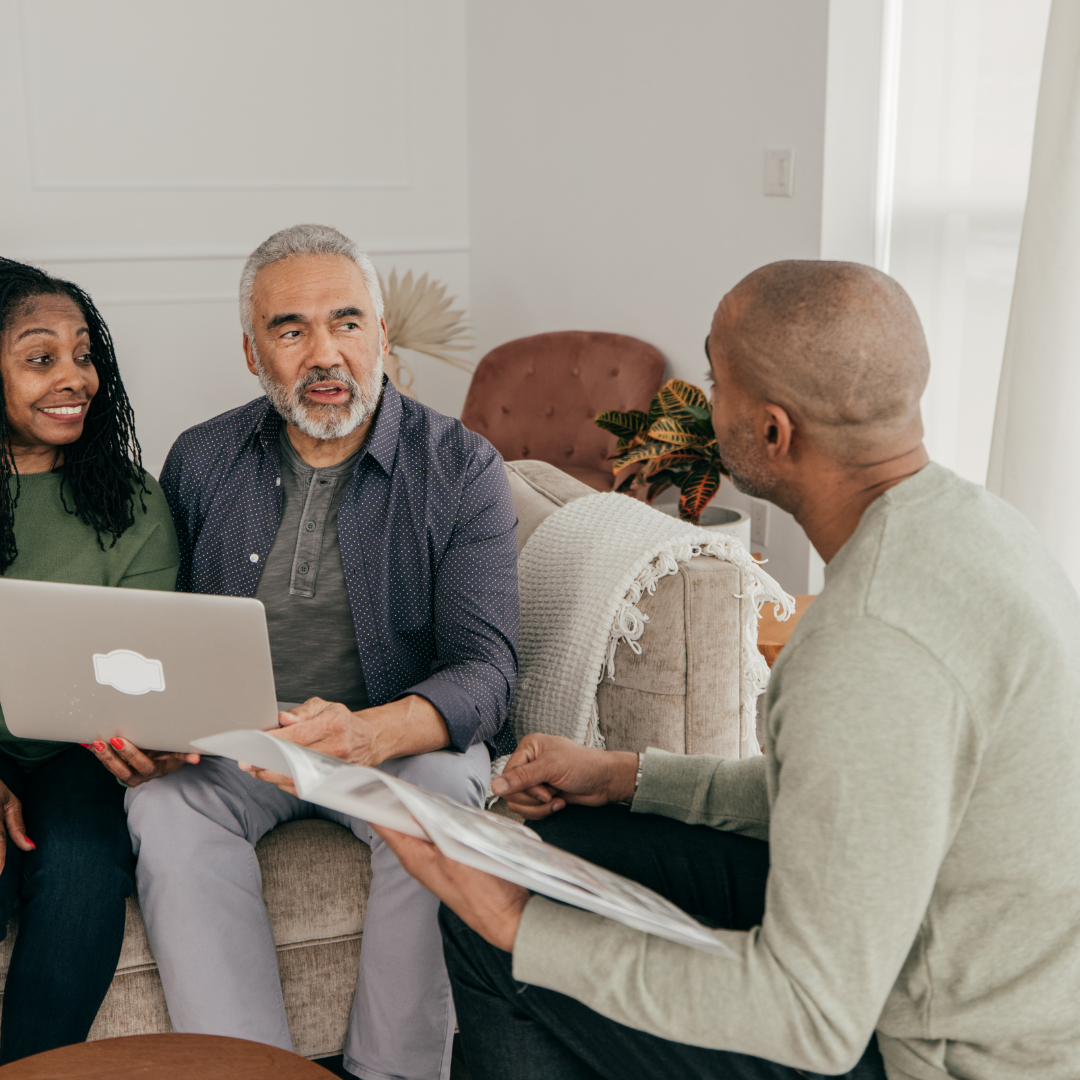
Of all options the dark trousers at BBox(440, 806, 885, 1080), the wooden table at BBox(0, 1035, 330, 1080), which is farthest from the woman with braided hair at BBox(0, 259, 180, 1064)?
the dark trousers at BBox(440, 806, 885, 1080)

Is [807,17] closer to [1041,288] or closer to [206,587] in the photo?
[1041,288]

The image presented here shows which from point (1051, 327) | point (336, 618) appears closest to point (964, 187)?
point (1051, 327)

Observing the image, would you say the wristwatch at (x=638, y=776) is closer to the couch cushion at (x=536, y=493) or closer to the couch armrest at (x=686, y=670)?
the couch armrest at (x=686, y=670)

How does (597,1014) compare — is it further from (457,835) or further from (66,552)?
(66,552)

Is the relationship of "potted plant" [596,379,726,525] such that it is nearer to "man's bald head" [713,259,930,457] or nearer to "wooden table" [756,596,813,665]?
"wooden table" [756,596,813,665]

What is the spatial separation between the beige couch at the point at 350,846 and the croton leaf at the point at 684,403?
924 millimetres

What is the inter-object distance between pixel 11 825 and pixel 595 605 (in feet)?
2.51

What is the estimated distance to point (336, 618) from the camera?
1514 mm

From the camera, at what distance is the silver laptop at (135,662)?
1.14 m

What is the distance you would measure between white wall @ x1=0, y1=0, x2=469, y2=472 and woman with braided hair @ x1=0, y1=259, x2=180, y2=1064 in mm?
2217

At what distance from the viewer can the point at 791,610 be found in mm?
1532

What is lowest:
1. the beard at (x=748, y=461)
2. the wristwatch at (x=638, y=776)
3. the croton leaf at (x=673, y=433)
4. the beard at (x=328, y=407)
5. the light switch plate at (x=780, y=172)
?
the wristwatch at (x=638, y=776)

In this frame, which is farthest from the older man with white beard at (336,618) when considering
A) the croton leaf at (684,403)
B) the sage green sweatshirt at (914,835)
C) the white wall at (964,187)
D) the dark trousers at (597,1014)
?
the white wall at (964,187)

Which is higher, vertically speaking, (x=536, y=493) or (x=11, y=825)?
(x=536, y=493)
